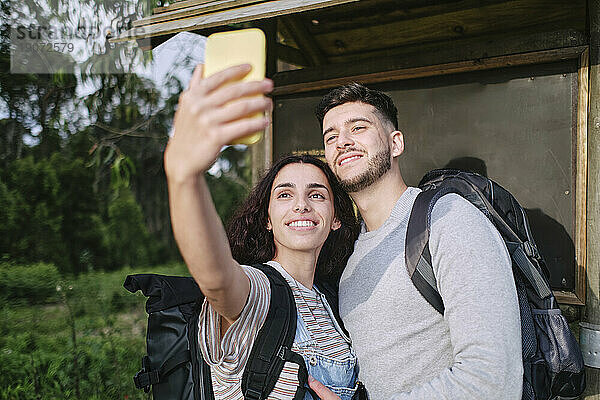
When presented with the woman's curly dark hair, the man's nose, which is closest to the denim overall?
the woman's curly dark hair

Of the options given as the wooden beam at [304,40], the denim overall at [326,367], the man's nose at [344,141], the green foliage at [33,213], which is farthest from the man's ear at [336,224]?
the green foliage at [33,213]

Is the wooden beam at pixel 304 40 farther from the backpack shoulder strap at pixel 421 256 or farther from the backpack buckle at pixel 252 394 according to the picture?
the backpack buckle at pixel 252 394

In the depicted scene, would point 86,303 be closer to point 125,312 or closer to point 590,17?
point 125,312

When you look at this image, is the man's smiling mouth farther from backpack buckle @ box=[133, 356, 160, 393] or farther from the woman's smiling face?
backpack buckle @ box=[133, 356, 160, 393]

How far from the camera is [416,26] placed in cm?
337

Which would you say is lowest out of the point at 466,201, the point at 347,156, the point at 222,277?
the point at 222,277

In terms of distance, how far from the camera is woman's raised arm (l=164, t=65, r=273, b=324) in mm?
1045

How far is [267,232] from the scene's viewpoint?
7.98 feet

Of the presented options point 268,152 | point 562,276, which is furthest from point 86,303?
point 562,276

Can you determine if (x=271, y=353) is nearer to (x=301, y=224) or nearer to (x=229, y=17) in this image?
(x=301, y=224)

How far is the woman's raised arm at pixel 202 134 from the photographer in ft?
3.43

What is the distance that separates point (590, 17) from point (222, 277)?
210 cm

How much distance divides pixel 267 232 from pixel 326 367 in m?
0.70

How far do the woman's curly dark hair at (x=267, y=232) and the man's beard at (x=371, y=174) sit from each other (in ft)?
0.49
